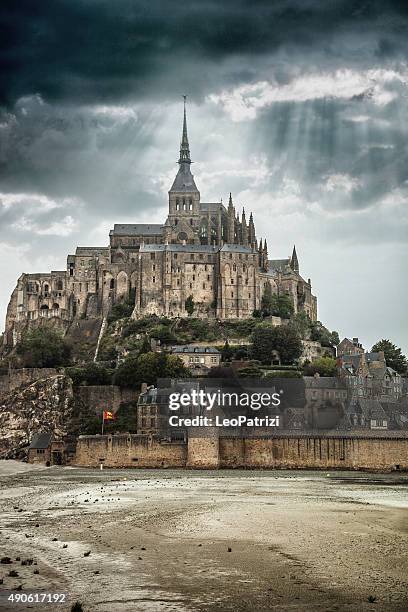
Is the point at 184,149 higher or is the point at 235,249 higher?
the point at 184,149

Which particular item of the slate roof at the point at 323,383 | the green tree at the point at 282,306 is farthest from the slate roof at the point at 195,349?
the slate roof at the point at 323,383

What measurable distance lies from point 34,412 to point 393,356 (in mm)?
44653

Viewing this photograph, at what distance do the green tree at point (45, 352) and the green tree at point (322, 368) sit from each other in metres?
26.4

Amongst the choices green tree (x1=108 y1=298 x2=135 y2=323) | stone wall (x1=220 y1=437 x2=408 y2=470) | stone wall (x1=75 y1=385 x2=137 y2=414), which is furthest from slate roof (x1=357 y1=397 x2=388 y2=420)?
green tree (x1=108 y1=298 x2=135 y2=323)

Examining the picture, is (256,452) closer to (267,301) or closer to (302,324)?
(302,324)

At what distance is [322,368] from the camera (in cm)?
8906

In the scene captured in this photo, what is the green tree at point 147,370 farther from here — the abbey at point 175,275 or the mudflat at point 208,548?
the mudflat at point 208,548

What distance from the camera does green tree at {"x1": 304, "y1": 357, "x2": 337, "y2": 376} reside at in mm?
88250

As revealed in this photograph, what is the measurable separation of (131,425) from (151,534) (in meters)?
49.8

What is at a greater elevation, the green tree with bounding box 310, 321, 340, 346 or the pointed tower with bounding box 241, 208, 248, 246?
the pointed tower with bounding box 241, 208, 248, 246

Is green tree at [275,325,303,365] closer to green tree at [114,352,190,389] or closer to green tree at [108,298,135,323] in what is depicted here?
green tree at [114,352,190,389]

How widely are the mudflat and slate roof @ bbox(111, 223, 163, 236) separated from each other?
3073 inches

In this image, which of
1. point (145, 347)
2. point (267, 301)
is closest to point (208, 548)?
point (145, 347)

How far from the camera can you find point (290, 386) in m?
77.5
